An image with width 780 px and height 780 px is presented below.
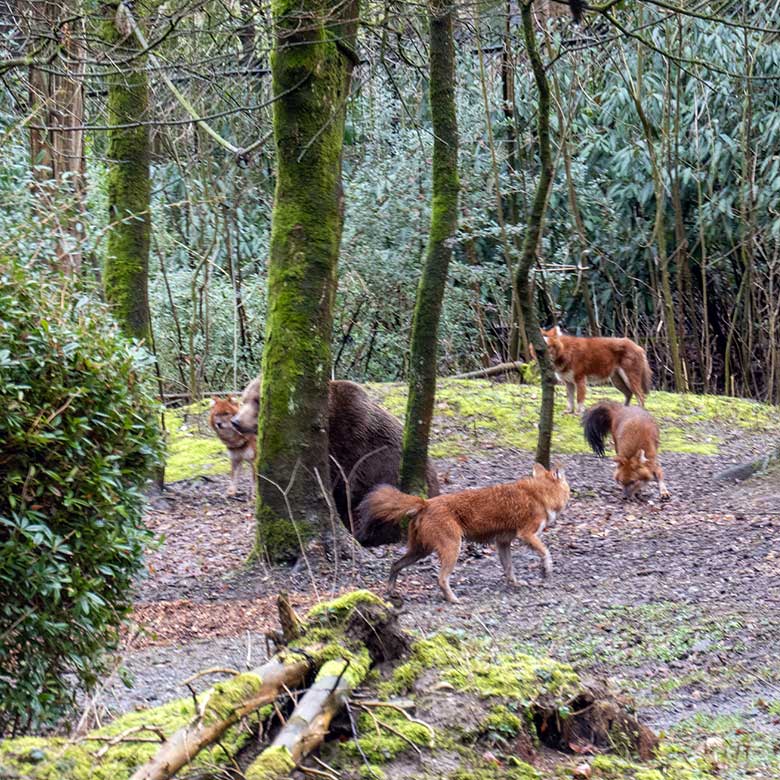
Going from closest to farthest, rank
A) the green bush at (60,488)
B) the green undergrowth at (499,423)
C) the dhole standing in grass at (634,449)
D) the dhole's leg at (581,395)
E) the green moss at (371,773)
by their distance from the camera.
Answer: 1. the green moss at (371,773)
2. the green bush at (60,488)
3. the dhole standing in grass at (634,449)
4. the green undergrowth at (499,423)
5. the dhole's leg at (581,395)

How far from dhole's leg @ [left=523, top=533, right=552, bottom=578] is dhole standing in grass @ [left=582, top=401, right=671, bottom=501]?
126 inches

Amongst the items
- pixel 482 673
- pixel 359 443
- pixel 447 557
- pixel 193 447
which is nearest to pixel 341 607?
pixel 482 673

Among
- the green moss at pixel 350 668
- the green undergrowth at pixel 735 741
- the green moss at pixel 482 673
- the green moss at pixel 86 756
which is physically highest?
the green moss at pixel 350 668

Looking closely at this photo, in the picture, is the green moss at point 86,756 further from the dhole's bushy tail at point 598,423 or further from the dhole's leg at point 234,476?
the dhole's bushy tail at point 598,423

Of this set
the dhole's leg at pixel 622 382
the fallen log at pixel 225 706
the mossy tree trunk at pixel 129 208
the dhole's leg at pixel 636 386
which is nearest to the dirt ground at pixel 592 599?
the fallen log at pixel 225 706

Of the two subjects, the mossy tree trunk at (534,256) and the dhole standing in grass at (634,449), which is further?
the dhole standing in grass at (634,449)

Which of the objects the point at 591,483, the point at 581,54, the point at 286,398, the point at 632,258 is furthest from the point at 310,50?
the point at 632,258

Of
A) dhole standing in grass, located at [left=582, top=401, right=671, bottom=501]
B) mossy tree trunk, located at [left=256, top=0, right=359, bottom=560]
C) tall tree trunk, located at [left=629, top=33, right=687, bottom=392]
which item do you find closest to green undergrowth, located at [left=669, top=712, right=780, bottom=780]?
mossy tree trunk, located at [left=256, top=0, right=359, bottom=560]

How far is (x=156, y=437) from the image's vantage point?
5.35 m

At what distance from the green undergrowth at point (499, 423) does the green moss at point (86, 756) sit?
9.98m

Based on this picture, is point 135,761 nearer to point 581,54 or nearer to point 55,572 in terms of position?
point 55,572

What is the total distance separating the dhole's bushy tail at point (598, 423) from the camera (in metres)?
13.1

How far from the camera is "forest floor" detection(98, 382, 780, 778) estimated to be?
20.2 feet

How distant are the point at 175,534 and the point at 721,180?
41.6ft
